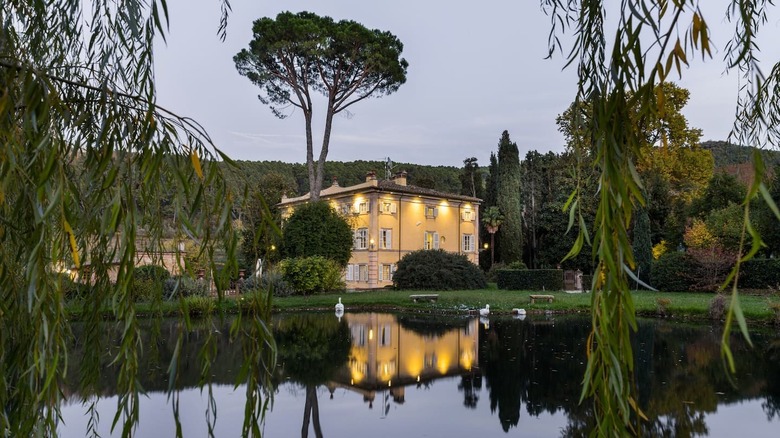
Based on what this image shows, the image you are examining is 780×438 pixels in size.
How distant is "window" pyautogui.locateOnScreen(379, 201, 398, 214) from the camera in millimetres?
30031

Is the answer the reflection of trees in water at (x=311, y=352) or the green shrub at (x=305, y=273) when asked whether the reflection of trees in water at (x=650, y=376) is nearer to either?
the reflection of trees in water at (x=311, y=352)

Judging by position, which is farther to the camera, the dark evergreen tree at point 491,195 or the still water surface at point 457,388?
the dark evergreen tree at point 491,195

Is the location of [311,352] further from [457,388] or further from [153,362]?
[153,362]

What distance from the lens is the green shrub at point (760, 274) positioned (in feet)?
72.1

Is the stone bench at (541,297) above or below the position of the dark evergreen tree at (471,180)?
below

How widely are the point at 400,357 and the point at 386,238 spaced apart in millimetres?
19270

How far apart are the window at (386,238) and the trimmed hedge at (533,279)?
20.2ft

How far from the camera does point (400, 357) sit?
36.6 ft

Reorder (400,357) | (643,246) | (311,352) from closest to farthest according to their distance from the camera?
1. (400,357)
2. (311,352)
3. (643,246)

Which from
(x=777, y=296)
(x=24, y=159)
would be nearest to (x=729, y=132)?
(x=24, y=159)

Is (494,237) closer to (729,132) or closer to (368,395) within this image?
(368,395)

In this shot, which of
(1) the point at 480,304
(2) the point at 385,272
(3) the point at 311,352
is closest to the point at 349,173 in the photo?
(2) the point at 385,272

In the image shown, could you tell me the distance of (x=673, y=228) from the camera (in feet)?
92.9

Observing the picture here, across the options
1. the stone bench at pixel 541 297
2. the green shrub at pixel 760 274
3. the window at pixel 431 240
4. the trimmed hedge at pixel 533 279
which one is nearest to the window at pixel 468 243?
the window at pixel 431 240
